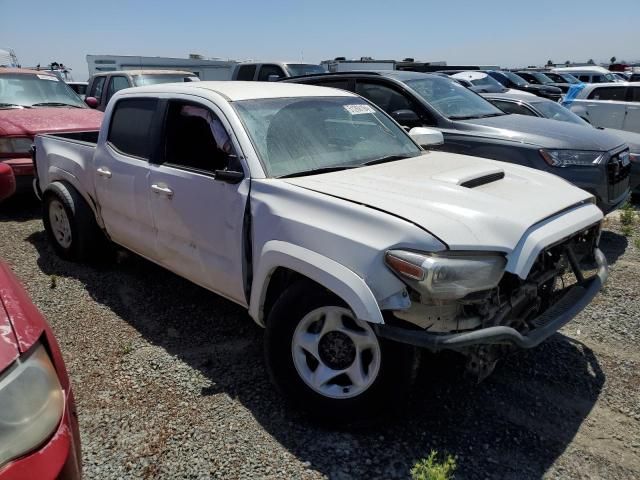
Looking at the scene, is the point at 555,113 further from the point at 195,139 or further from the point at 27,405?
the point at 27,405

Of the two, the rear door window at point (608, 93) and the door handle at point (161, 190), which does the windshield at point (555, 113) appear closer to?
the rear door window at point (608, 93)

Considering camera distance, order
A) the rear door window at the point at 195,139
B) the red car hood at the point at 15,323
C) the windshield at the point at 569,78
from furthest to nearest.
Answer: the windshield at the point at 569,78 → the rear door window at the point at 195,139 → the red car hood at the point at 15,323

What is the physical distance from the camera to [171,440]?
2695 mm

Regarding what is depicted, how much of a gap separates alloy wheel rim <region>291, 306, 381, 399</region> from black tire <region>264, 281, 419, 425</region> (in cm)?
3

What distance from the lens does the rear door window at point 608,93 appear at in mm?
10664

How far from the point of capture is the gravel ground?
254cm

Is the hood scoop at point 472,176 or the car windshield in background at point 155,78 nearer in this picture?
the hood scoop at point 472,176

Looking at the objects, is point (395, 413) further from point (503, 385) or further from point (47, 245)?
point (47, 245)

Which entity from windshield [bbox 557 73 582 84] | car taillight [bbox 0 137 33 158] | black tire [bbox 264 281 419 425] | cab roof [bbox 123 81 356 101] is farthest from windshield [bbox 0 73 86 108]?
windshield [bbox 557 73 582 84]

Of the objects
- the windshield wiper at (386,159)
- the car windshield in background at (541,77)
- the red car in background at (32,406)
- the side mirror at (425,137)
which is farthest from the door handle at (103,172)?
the car windshield in background at (541,77)

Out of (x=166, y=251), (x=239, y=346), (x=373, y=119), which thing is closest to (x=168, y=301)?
(x=166, y=251)

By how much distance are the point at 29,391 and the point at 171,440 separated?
1286 mm

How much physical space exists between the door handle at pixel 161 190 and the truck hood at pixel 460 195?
98 cm

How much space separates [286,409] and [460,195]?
1499 mm
